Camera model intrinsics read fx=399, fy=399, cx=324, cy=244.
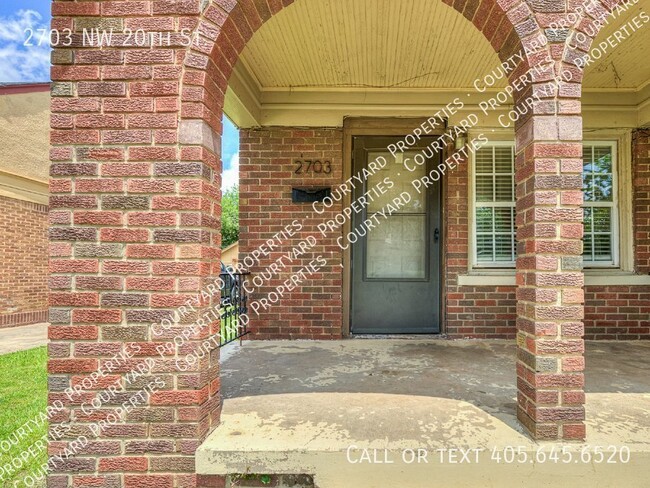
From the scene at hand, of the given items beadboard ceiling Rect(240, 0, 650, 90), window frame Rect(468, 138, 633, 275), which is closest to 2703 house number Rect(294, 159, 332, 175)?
beadboard ceiling Rect(240, 0, 650, 90)

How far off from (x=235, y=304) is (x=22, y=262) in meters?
6.59

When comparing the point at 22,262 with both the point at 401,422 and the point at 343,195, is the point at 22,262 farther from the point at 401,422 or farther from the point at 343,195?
the point at 401,422

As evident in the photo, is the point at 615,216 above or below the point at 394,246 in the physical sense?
above

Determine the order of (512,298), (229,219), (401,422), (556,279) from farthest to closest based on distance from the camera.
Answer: (229,219)
(512,298)
(401,422)
(556,279)

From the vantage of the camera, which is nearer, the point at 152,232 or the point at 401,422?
the point at 152,232

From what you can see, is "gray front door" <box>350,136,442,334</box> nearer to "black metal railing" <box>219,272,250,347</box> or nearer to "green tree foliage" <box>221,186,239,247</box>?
"black metal railing" <box>219,272,250,347</box>

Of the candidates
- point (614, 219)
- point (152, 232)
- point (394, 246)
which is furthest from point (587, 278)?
point (152, 232)

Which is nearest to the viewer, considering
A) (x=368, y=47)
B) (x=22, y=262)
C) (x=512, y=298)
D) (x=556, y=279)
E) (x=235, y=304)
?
(x=556, y=279)

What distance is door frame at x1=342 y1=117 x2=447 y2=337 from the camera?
4398mm

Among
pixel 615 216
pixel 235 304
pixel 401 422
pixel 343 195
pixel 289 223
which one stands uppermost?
pixel 343 195

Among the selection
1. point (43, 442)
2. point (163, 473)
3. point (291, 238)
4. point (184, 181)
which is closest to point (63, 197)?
point (184, 181)

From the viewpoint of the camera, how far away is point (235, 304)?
4.18 m

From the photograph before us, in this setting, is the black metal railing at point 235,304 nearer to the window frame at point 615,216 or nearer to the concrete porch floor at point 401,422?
the concrete porch floor at point 401,422

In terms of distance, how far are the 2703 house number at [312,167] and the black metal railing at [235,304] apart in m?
1.28
